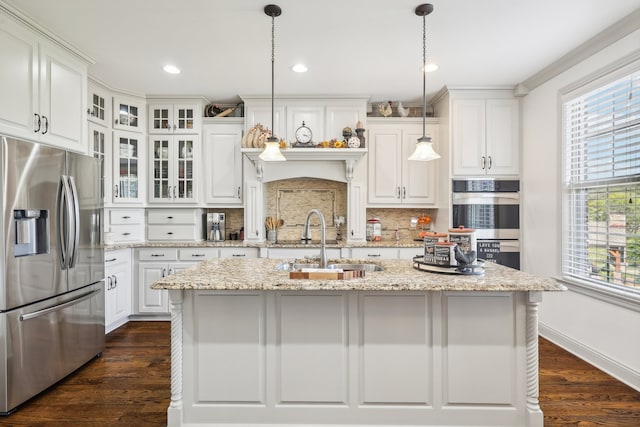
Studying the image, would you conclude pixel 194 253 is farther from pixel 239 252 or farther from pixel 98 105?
pixel 98 105

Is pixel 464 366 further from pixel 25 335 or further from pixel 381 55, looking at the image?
pixel 25 335

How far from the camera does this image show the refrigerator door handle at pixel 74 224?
258 centimetres

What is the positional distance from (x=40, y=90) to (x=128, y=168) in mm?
1493

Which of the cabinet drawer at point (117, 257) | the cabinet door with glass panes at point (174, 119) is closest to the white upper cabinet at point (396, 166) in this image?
the cabinet door with glass panes at point (174, 119)

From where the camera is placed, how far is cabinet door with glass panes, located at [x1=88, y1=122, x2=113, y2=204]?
12.0 ft

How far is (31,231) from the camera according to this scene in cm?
228

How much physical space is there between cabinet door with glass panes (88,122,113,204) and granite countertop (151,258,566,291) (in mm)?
2439

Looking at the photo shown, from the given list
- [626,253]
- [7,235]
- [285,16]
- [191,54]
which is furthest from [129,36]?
[626,253]

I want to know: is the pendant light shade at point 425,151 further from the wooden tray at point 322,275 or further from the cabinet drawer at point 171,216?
the cabinet drawer at point 171,216

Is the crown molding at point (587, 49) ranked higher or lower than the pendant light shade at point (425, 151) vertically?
higher

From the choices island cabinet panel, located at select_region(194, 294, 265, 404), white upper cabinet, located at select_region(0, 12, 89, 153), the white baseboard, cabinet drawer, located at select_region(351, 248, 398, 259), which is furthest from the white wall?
white upper cabinet, located at select_region(0, 12, 89, 153)

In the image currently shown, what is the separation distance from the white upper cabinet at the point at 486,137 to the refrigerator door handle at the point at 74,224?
3.64 m

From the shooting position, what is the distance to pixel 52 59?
→ 271 centimetres

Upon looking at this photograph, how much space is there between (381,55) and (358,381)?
2.65 meters
